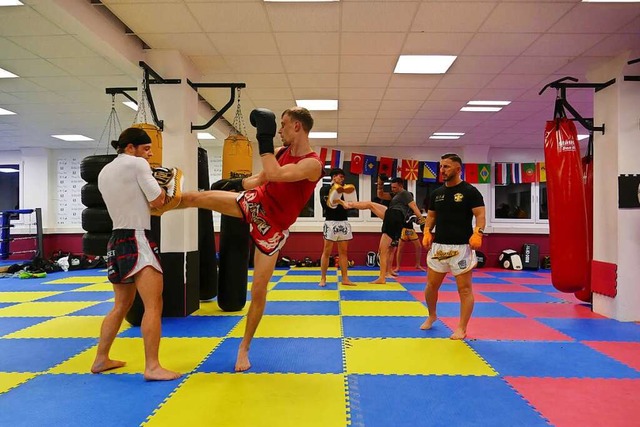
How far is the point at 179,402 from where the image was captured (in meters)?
2.27

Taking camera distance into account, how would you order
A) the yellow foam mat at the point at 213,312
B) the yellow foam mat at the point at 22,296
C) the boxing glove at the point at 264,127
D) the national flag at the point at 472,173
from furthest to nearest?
the national flag at the point at 472,173 → the yellow foam mat at the point at 22,296 → the yellow foam mat at the point at 213,312 → the boxing glove at the point at 264,127

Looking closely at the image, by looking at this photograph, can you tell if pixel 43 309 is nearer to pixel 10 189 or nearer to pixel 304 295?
pixel 304 295

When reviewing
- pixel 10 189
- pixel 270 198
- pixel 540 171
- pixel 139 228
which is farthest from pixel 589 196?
pixel 10 189

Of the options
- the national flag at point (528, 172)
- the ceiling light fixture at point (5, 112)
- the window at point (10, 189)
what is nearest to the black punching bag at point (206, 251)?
the ceiling light fixture at point (5, 112)

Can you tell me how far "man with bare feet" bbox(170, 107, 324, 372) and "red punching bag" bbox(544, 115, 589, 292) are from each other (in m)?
2.66

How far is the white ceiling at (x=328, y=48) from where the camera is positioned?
12.1 ft

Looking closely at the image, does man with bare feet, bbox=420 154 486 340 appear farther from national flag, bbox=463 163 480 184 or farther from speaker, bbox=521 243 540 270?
speaker, bbox=521 243 540 270

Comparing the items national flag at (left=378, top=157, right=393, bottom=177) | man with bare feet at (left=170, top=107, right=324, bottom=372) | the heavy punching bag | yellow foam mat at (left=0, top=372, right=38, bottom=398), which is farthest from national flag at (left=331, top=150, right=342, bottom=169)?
yellow foam mat at (left=0, top=372, right=38, bottom=398)

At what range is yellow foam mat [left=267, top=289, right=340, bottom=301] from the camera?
5.39 metres

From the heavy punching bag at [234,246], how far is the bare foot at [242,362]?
1.74m

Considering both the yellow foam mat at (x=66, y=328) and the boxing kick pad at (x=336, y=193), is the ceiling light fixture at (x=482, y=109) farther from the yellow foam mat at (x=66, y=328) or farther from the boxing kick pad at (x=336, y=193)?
the yellow foam mat at (x=66, y=328)

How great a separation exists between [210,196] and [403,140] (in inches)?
300

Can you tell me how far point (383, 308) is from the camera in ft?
15.8

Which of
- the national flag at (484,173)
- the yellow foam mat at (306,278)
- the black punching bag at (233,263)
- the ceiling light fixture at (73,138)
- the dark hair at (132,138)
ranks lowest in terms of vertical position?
the yellow foam mat at (306,278)
